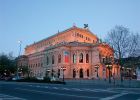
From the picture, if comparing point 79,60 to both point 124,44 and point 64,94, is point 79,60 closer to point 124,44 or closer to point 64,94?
point 124,44

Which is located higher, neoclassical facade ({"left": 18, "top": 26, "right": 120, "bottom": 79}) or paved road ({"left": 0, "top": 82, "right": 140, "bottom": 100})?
neoclassical facade ({"left": 18, "top": 26, "right": 120, "bottom": 79})

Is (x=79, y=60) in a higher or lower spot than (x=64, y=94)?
higher

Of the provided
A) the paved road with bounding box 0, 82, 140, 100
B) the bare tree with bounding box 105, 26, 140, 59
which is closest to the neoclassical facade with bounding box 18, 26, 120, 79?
the bare tree with bounding box 105, 26, 140, 59

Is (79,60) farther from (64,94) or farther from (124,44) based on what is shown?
(64,94)

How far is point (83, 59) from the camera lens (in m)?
103

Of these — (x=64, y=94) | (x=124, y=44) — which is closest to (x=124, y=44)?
(x=124, y=44)

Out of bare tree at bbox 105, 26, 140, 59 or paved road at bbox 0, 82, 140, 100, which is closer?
paved road at bbox 0, 82, 140, 100

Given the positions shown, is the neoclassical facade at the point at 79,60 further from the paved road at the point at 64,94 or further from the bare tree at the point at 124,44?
the paved road at the point at 64,94

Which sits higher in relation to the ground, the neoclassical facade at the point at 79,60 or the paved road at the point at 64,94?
the neoclassical facade at the point at 79,60

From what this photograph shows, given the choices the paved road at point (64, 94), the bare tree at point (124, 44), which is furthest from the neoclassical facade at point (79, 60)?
the paved road at point (64, 94)

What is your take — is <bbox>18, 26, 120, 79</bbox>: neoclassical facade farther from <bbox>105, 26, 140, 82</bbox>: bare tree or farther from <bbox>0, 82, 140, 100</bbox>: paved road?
<bbox>0, 82, 140, 100</bbox>: paved road

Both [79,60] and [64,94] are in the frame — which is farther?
[79,60]

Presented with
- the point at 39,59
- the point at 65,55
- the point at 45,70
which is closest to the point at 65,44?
the point at 65,55

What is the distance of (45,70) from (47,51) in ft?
25.5
